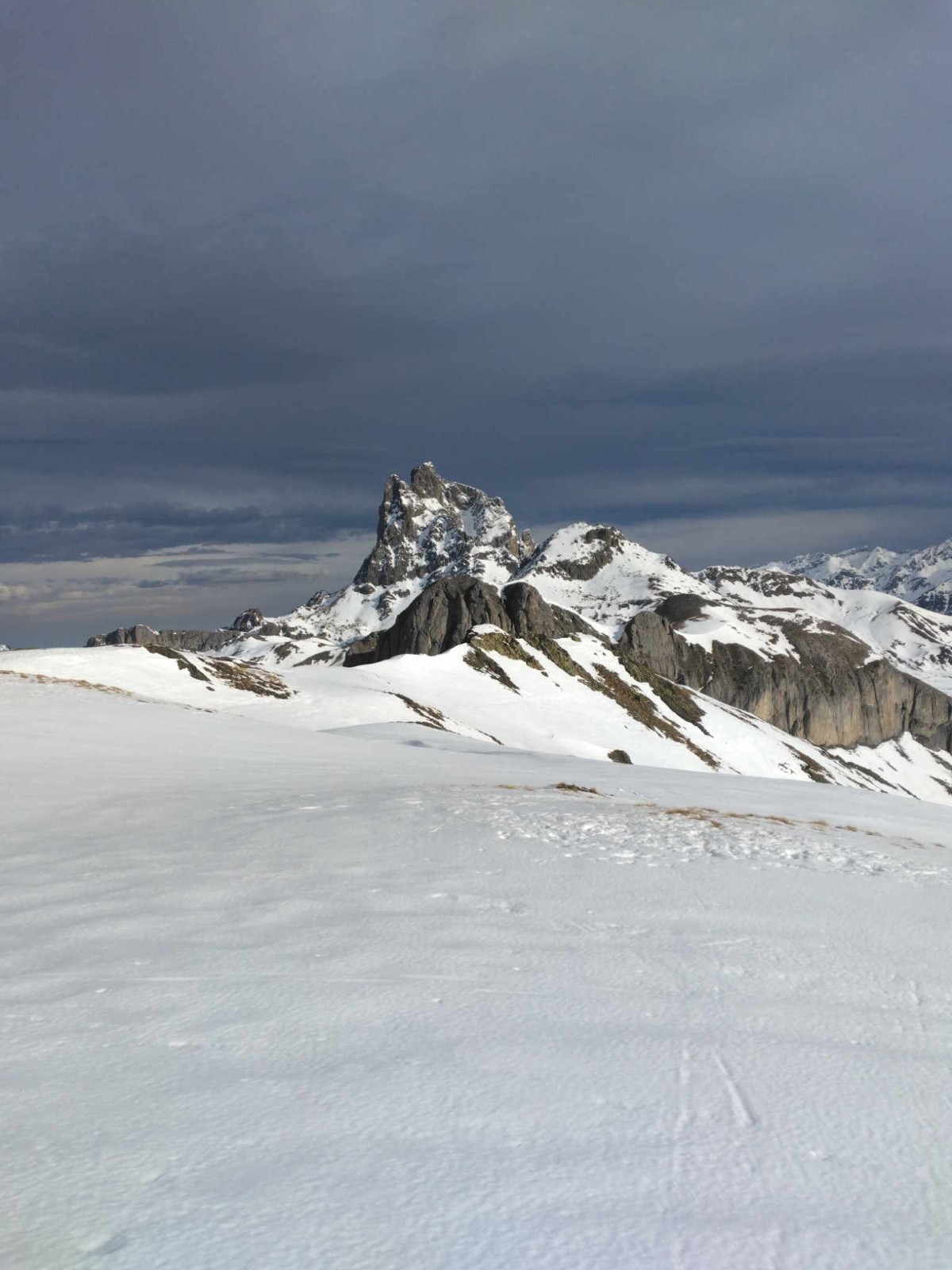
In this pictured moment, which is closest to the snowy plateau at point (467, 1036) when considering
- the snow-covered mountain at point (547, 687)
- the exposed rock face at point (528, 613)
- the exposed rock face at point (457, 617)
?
the snow-covered mountain at point (547, 687)

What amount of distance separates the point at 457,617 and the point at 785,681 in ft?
284

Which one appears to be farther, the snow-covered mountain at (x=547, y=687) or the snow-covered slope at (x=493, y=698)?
the snow-covered mountain at (x=547, y=687)

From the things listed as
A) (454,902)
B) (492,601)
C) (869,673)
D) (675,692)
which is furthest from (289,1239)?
(869,673)

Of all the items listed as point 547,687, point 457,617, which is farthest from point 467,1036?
point 457,617

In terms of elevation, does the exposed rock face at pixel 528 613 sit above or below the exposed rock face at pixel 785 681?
above

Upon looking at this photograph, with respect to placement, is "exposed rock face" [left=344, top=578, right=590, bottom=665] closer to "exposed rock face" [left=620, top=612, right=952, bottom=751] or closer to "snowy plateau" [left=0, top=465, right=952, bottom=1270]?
"exposed rock face" [left=620, top=612, right=952, bottom=751]

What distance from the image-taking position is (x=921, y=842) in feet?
46.0

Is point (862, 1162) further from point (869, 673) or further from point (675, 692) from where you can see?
point (869, 673)

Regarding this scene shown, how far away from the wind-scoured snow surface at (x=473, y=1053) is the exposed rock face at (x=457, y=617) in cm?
11730

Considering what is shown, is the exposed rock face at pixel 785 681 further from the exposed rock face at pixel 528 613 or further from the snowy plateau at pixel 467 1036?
the snowy plateau at pixel 467 1036

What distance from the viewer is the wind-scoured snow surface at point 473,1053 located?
131 inches

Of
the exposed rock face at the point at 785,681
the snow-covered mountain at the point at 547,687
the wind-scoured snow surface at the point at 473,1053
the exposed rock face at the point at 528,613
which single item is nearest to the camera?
the wind-scoured snow surface at the point at 473,1053

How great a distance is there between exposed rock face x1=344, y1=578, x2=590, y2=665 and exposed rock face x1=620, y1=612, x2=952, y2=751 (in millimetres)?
29296

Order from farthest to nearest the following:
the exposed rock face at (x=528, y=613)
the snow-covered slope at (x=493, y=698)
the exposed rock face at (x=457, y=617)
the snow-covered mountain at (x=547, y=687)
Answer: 1. the exposed rock face at (x=528, y=613)
2. the exposed rock face at (x=457, y=617)
3. the snow-covered mountain at (x=547, y=687)
4. the snow-covered slope at (x=493, y=698)
